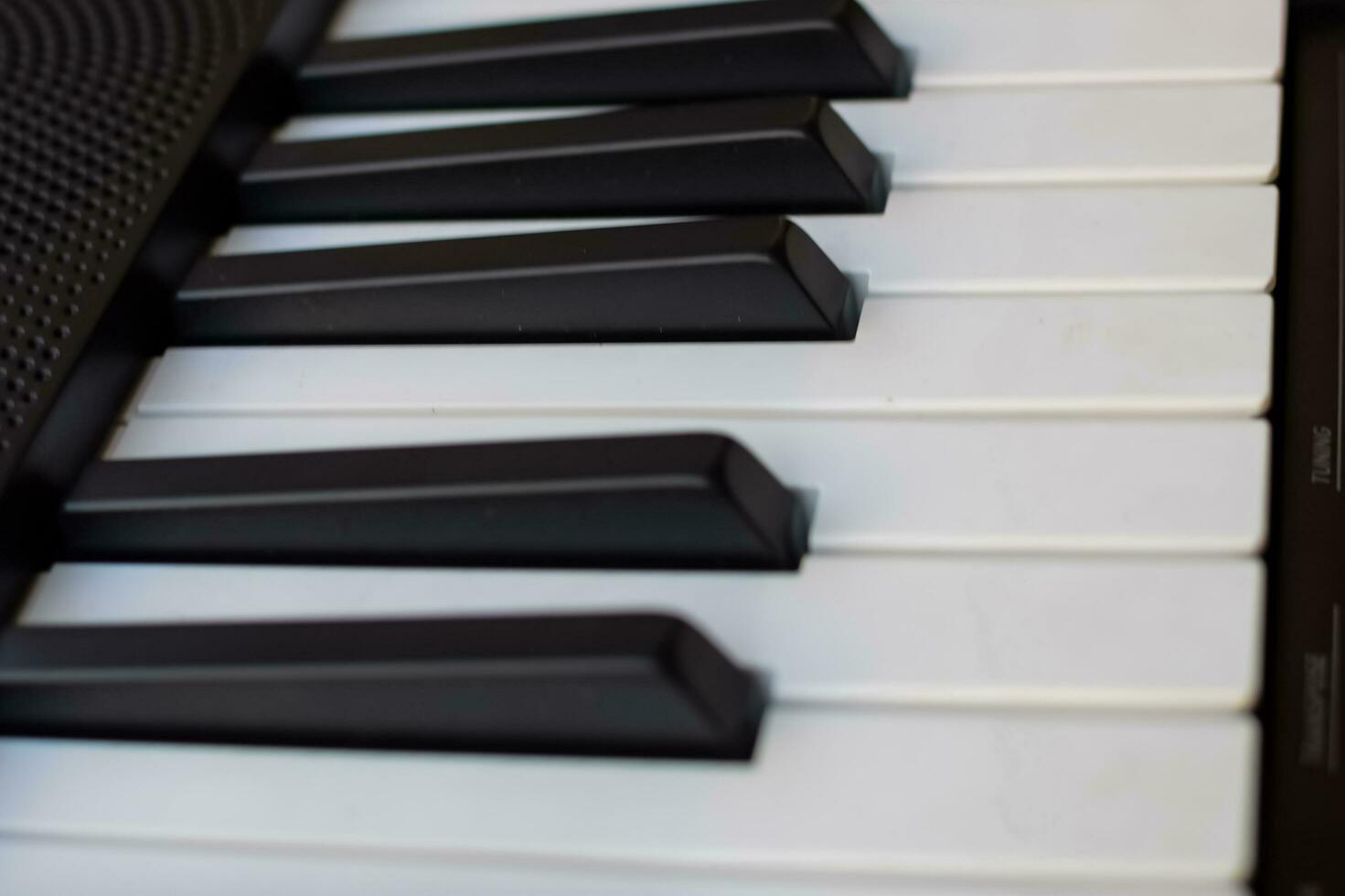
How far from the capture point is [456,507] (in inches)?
31.4

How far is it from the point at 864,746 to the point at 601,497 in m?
0.18

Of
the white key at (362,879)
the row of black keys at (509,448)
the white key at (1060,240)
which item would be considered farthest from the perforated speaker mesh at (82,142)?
the white key at (1060,240)

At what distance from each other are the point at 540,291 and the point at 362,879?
1.15ft

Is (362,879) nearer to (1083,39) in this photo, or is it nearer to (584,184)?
(584,184)

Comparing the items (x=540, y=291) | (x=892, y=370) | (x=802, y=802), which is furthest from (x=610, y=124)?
(x=802, y=802)

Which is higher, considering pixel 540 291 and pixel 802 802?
pixel 540 291

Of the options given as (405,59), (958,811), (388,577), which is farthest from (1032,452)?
(405,59)

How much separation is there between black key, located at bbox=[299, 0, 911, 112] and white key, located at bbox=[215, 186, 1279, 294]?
12cm

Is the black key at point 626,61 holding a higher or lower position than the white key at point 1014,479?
higher

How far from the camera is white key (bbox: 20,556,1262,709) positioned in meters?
0.71

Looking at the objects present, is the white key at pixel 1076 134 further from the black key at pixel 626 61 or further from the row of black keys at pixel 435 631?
the row of black keys at pixel 435 631

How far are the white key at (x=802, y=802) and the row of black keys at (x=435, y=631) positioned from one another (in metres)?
0.02

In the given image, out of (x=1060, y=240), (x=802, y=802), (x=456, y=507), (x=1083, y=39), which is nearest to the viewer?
(x=802, y=802)

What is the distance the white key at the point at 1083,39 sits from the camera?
0.99 metres
